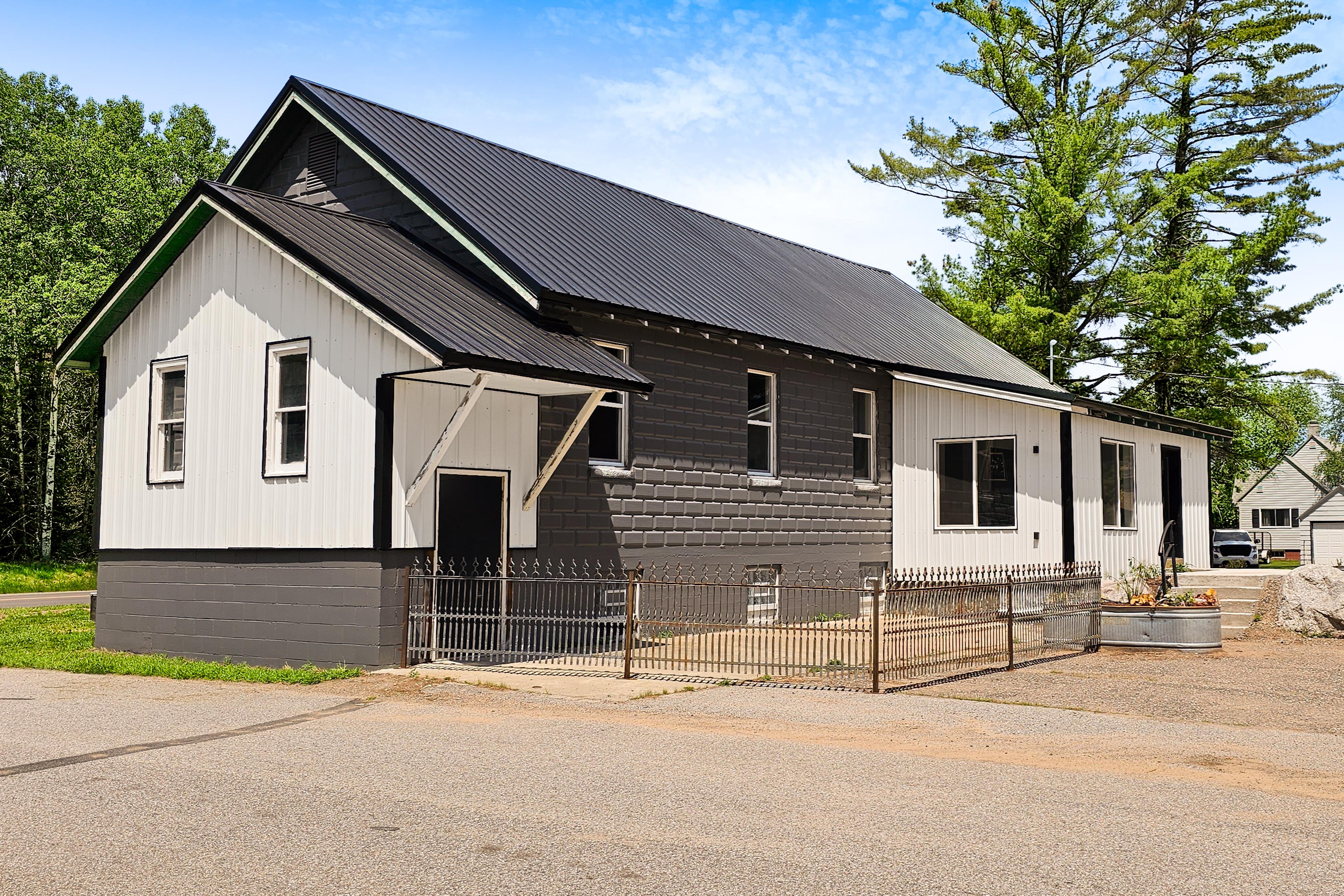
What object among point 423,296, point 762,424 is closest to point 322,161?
point 423,296

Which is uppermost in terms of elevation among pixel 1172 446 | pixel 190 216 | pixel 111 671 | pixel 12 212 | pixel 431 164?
pixel 12 212

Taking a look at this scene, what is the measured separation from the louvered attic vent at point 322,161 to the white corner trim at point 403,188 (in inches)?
10.9

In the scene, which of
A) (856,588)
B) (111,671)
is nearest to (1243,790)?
(856,588)

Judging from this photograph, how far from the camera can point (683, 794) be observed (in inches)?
314

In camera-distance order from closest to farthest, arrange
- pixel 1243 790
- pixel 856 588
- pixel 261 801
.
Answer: pixel 261 801 → pixel 1243 790 → pixel 856 588

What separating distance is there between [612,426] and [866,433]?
21.8ft

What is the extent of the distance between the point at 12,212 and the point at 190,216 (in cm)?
3081

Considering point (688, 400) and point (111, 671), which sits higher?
point (688, 400)

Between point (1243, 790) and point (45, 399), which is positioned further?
point (45, 399)

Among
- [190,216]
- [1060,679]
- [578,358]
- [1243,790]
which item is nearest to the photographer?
[1243,790]

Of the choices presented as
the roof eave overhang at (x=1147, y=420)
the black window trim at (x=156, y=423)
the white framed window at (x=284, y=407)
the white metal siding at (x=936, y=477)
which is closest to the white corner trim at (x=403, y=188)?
the white framed window at (x=284, y=407)

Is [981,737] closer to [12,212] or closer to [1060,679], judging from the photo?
[1060,679]

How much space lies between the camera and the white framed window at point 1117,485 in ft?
80.7

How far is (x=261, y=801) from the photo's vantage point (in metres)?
7.62
